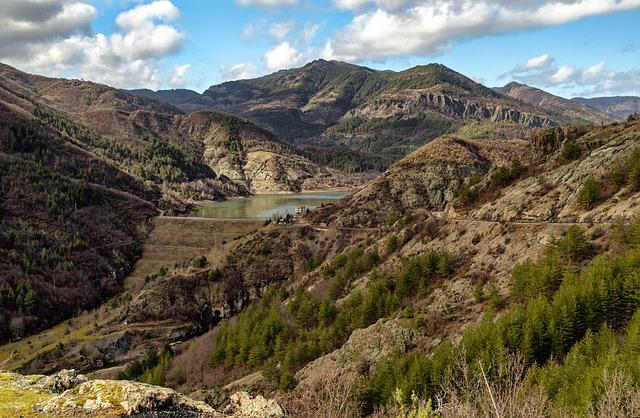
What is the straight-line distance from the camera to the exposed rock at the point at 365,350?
45.7 meters

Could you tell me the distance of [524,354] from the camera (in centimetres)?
Answer: 3472

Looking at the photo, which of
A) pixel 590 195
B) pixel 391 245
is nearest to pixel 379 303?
pixel 391 245

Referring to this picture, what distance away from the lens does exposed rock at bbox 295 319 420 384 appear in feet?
150

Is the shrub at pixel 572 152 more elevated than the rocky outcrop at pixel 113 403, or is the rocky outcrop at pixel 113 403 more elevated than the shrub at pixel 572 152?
the shrub at pixel 572 152

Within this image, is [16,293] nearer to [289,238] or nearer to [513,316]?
[289,238]

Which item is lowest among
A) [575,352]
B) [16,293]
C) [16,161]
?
[16,293]

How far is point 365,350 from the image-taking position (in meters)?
48.5

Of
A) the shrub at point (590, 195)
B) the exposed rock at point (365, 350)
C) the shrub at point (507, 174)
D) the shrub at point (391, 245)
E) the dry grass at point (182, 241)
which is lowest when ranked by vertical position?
the dry grass at point (182, 241)

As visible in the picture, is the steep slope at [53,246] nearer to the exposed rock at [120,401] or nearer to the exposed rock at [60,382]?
the exposed rock at [60,382]

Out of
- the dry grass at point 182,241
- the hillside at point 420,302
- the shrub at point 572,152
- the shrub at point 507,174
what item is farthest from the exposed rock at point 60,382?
the dry grass at point 182,241

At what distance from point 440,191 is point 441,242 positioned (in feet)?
303

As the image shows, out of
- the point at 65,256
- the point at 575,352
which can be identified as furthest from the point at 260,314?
the point at 65,256

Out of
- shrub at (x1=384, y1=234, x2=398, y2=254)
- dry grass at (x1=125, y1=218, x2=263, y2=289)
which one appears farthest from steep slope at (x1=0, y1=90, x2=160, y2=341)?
shrub at (x1=384, y1=234, x2=398, y2=254)

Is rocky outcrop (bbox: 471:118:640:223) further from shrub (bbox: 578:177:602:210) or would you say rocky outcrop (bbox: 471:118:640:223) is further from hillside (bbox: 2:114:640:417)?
shrub (bbox: 578:177:602:210)
